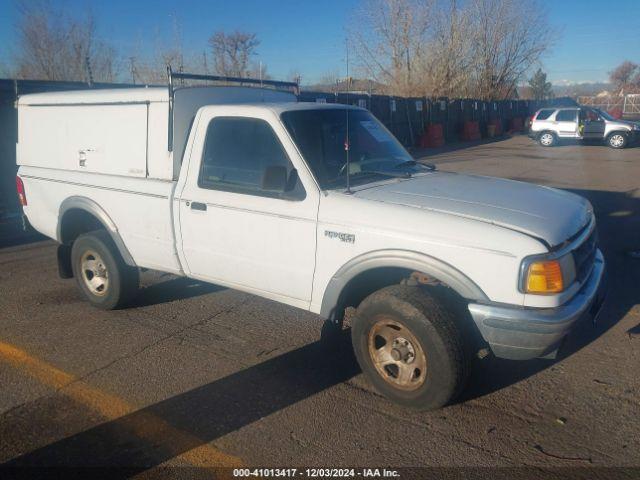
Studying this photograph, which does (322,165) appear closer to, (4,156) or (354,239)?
(354,239)

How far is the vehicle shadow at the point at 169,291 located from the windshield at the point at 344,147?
2401 mm

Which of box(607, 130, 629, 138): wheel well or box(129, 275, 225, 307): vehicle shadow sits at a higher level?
box(607, 130, 629, 138): wheel well

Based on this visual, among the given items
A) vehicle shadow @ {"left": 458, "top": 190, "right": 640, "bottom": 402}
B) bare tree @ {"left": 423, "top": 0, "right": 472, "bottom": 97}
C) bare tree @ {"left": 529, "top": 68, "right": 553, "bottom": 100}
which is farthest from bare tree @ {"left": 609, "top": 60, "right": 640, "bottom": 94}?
vehicle shadow @ {"left": 458, "top": 190, "right": 640, "bottom": 402}

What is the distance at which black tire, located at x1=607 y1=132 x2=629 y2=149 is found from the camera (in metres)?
21.9

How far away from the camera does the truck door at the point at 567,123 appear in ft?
74.9

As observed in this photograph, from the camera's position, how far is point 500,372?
3.88 metres

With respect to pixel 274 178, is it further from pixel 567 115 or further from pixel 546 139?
pixel 567 115

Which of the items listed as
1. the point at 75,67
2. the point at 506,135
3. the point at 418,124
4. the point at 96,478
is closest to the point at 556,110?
the point at 418,124

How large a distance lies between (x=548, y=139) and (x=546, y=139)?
3.3 inches

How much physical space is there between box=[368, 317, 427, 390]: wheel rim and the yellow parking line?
43.5 inches

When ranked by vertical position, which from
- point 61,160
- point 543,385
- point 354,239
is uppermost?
point 61,160

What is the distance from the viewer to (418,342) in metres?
3.27

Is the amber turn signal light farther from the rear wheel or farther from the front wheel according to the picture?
the rear wheel

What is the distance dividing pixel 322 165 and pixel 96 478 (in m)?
2.41
